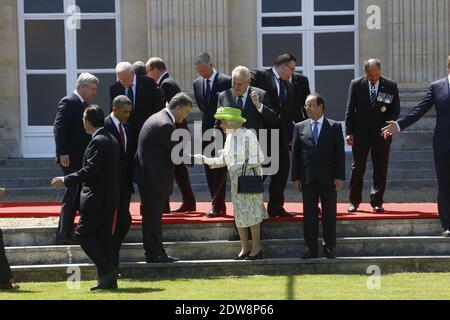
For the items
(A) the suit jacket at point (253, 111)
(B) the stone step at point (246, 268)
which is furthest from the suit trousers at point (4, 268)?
(A) the suit jacket at point (253, 111)

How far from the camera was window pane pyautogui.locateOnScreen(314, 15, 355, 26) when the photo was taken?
71.6 ft

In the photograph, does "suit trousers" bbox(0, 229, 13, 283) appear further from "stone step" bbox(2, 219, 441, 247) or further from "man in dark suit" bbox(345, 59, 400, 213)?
"man in dark suit" bbox(345, 59, 400, 213)

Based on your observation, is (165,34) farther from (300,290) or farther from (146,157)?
(300,290)

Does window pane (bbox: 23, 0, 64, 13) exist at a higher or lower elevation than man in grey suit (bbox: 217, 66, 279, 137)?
higher

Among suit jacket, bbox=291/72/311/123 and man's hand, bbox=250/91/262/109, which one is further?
suit jacket, bbox=291/72/311/123

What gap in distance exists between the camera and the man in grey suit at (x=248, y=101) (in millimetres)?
15375

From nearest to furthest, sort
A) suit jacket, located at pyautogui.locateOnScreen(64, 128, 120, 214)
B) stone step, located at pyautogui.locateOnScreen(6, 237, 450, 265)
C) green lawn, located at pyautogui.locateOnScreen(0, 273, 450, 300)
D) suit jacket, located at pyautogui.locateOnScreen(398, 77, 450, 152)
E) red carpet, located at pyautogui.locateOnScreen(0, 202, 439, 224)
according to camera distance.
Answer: green lawn, located at pyautogui.locateOnScreen(0, 273, 450, 300)
suit jacket, located at pyautogui.locateOnScreen(64, 128, 120, 214)
stone step, located at pyautogui.locateOnScreen(6, 237, 450, 265)
suit jacket, located at pyautogui.locateOnScreen(398, 77, 450, 152)
red carpet, located at pyautogui.locateOnScreen(0, 202, 439, 224)

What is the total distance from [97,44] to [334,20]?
3.90 metres

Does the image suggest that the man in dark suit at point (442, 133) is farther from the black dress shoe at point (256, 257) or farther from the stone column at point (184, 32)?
the stone column at point (184, 32)

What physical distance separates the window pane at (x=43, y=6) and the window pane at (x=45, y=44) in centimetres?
18

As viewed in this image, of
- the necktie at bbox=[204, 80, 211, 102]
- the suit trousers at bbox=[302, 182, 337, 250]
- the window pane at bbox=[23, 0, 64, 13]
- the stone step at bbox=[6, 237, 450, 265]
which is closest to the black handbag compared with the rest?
the suit trousers at bbox=[302, 182, 337, 250]

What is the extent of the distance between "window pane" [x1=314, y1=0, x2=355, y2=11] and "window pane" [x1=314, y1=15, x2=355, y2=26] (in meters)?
0.13

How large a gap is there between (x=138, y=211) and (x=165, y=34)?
5.10 metres


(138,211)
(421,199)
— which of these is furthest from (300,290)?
(421,199)
